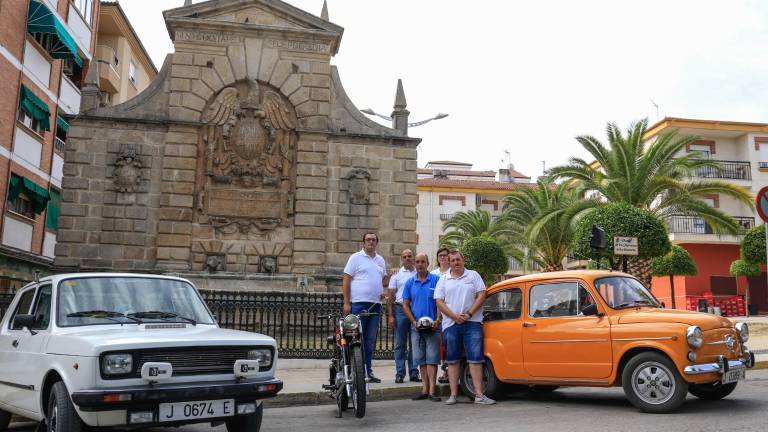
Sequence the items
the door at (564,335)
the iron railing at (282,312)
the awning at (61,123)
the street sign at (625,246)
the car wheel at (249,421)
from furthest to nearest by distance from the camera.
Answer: the awning at (61,123)
the street sign at (625,246)
the iron railing at (282,312)
the door at (564,335)
the car wheel at (249,421)

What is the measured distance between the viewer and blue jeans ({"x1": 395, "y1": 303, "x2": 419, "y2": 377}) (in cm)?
952

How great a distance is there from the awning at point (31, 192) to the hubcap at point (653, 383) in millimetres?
22452

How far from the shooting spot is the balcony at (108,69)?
100 ft

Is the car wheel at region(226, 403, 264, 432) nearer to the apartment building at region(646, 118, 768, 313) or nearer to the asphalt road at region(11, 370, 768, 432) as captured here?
the asphalt road at region(11, 370, 768, 432)

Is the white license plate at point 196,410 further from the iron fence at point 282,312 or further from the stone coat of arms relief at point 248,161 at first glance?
the stone coat of arms relief at point 248,161

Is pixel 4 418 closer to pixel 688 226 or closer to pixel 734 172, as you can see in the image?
pixel 688 226

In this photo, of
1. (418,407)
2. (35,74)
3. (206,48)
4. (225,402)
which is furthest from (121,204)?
(225,402)

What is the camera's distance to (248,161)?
719 inches

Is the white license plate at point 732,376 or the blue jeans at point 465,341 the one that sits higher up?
the blue jeans at point 465,341

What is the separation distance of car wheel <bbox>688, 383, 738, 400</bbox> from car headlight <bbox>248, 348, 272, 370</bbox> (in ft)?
15.6

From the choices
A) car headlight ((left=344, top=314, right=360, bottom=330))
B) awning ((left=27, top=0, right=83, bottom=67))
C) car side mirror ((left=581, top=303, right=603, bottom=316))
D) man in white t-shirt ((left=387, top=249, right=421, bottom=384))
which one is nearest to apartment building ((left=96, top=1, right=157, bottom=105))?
awning ((left=27, top=0, right=83, bottom=67))

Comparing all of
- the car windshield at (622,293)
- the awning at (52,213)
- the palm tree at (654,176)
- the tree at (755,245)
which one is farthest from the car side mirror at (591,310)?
the awning at (52,213)

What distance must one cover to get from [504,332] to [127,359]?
4.67m

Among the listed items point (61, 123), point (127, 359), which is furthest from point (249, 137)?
point (127, 359)
